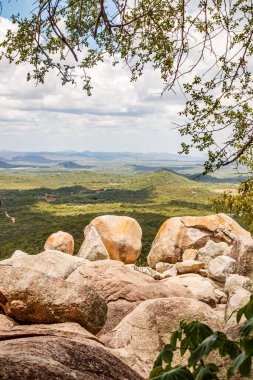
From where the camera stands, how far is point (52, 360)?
4770 millimetres

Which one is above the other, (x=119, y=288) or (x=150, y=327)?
(x=150, y=327)

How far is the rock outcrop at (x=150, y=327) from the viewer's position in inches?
389

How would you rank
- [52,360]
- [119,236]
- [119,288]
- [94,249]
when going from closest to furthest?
[52,360] < [119,288] < [94,249] < [119,236]

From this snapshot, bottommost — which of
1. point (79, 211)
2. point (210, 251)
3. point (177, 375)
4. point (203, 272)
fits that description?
point (79, 211)

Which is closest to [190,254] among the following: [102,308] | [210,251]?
[210,251]

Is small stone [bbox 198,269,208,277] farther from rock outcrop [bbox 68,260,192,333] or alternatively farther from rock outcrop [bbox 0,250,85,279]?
rock outcrop [bbox 0,250,85,279]

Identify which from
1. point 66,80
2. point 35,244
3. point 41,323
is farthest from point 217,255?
point 35,244

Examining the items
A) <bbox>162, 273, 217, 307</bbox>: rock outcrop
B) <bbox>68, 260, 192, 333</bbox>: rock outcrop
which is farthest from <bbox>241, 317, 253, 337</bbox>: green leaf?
<bbox>162, 273, 217, 307</bbox>: rock outcrop

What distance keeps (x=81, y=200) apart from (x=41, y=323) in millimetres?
171637

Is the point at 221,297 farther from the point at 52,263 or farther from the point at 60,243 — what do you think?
the point at 60,243

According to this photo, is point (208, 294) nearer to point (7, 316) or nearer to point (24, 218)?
point (7, 316)

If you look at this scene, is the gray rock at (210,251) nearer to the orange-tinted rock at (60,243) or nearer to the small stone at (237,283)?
the small stone at (237,283)

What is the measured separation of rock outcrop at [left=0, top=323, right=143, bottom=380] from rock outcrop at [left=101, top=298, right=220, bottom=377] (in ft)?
11.4

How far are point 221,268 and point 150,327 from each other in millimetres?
13858
